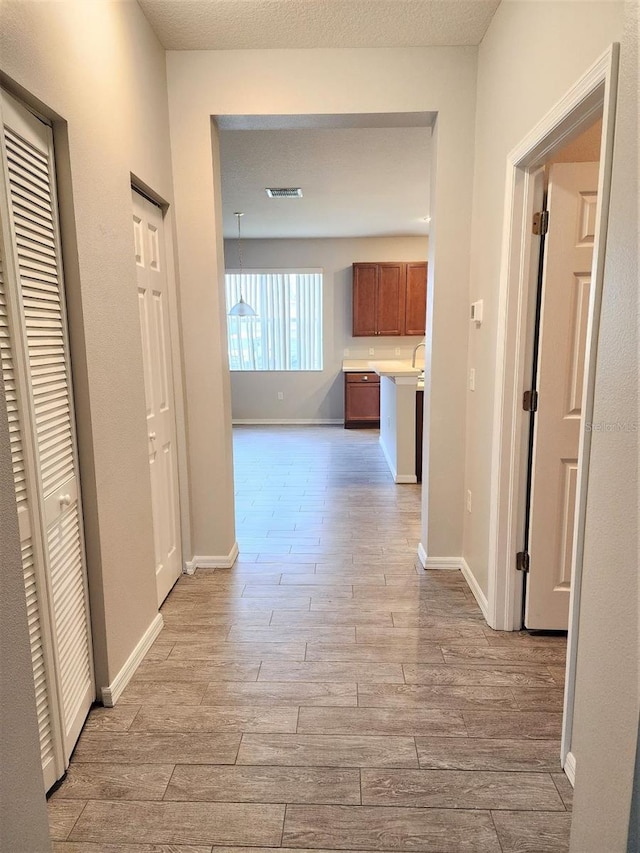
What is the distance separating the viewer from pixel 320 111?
2.66 metres

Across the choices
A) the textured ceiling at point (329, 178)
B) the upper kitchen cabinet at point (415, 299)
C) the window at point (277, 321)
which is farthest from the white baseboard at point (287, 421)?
the textured ceiling at point (329, 178)

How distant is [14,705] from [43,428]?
83 centimetres

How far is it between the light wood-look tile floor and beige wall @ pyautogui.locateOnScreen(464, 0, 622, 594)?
54 cm

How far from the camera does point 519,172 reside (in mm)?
2104

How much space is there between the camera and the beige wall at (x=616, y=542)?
100cm

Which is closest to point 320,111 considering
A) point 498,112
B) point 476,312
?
point 498,112

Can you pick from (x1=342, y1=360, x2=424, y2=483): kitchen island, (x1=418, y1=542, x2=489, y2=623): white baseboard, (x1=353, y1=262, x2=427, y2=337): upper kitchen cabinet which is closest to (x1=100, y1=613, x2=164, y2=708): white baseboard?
(x1=418, y1=542, x2=489, y2=623): white baseboard

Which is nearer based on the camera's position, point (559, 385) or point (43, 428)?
point (43, 428)

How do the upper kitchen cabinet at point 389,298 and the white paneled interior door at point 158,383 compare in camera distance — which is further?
the upper kitchen cabinet at point 389,298

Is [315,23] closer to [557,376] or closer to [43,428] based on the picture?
[557,376]

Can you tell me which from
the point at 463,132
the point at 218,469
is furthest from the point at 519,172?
the point at 218,469

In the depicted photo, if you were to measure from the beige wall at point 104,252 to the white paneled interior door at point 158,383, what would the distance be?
23cm

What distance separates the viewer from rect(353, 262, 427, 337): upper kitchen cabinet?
7305 mm

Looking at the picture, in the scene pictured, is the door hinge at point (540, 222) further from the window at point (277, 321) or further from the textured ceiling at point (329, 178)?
the window at point (277, 321)
